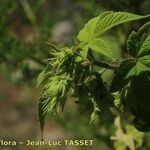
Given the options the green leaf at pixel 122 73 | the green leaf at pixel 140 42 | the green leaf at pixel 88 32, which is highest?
the green leaf at pixel 88 32

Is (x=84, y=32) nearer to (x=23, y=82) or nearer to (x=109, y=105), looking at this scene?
(x=109, y=105)

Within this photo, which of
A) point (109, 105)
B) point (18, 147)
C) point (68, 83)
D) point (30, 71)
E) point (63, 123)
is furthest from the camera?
point (18, 147)

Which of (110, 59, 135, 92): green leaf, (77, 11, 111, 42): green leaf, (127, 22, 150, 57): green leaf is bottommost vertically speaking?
(110, 59, 135, 92): green leaf

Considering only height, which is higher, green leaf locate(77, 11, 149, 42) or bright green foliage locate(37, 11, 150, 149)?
green leaf locate(77, 11, 149, 42)

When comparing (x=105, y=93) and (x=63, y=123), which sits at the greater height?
(x=105, y=93)

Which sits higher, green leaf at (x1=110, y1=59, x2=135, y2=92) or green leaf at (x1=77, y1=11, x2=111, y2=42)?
green leaf at (x1=77, y1=11, x2=111, y2=42)

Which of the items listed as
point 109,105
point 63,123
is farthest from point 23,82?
point 109,105
